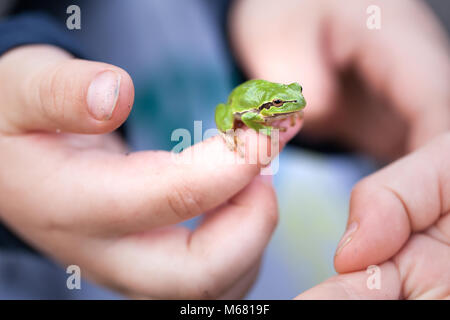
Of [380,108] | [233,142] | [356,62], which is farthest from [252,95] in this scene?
[380,108]

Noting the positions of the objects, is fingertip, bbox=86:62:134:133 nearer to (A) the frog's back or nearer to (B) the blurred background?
(A) the frog's back

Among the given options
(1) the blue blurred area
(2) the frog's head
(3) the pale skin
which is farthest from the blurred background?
(2) the frog's head

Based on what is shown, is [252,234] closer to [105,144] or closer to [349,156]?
[105,144]

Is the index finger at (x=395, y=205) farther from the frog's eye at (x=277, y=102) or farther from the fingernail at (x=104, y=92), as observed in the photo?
the fingernail at (x=104, y=92)

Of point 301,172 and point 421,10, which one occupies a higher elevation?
point 421,10

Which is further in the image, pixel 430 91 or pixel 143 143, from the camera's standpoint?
pixel 143 143

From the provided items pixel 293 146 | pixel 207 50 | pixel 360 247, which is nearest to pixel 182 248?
pixel 360 247
